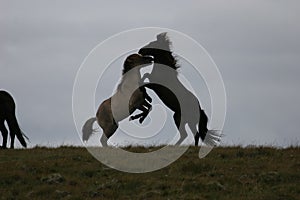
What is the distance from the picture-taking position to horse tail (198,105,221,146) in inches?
788

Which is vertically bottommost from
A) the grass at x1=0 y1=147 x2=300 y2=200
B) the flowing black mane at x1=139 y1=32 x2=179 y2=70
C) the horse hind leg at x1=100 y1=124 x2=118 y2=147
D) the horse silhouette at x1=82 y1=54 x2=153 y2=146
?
the horse hind leg at x1=100 y1=124 x2=118 y2=147

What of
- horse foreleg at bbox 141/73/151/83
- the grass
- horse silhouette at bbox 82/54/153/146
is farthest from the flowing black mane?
the grass

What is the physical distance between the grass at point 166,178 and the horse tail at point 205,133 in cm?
197

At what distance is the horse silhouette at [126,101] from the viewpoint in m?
19.7

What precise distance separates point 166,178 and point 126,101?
14.8 ft

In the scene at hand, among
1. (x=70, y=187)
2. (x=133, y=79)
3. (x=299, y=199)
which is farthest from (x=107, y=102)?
(x=299, y=199)

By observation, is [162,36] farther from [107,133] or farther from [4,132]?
[4,132]

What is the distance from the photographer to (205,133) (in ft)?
66.4

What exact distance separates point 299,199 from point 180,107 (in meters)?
6.17

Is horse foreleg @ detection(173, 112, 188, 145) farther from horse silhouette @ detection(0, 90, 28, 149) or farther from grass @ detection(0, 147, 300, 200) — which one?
horse silhouette @ detection(0, 90, 28, 149)

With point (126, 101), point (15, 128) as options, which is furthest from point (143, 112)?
point (15, 128)

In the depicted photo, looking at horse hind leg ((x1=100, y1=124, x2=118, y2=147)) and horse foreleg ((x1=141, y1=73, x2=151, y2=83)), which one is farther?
horse hind leg ((x1=100, y1=124, x2=118, y2=147))

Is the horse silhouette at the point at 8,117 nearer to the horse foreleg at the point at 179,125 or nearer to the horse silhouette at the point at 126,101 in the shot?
the horse silhouette at the point at 126,101

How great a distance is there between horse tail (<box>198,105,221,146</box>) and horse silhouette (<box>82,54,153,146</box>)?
1534 mm
